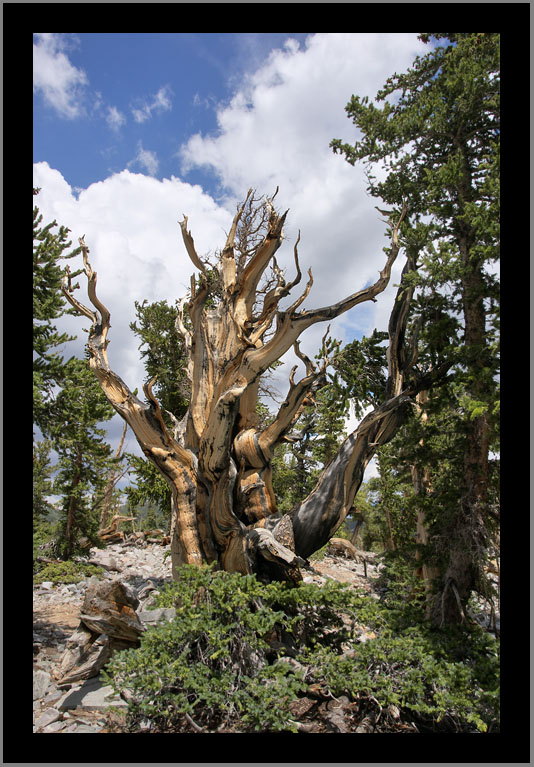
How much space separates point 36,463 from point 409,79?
1182 centimetres

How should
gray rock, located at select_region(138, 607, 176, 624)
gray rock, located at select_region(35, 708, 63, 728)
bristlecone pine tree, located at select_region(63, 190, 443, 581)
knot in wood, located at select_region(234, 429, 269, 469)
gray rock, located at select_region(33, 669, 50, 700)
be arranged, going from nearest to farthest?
gray rock, located at select_region(35, 708, 63, 728) → gray rock, located at select_region(33, 669, 50, 700) → bristlecone pine tree, located at select_region(63, 190, 443, 581) → knot in wood, located at select_region(234, 429, 269, 469) → gray rock, located at select_region(138, 607, 176, 624)

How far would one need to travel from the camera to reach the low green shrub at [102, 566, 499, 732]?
3592 mm

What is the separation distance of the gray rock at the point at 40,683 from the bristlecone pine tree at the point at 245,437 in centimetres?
190

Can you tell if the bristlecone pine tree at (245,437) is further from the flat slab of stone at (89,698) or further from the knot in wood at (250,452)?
the flat slab of stone at (89,698)

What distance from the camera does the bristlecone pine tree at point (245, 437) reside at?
565 cm

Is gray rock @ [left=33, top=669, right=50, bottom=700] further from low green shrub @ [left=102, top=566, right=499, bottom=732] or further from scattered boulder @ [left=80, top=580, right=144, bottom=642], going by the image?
low green shrub @ [left=102, top=566, right=499, bottom=732]

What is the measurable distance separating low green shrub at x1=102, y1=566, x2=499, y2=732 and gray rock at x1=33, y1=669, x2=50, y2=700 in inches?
54.4

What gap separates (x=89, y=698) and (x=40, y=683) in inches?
44.3

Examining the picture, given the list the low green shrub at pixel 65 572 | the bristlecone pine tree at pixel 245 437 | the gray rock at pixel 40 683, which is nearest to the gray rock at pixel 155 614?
the bristlecone pine tree at pixel 245 437

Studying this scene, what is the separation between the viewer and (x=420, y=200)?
21.7 feet

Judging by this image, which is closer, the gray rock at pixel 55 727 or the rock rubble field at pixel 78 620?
the gray rock at pixel 55 727

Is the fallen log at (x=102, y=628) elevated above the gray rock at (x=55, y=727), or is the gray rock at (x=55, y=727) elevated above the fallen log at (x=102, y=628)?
the fallen log at (x=102, y=628)

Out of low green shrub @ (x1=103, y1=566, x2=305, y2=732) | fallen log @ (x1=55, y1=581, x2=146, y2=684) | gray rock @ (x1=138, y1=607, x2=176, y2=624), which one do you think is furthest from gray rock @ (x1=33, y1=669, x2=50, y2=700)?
gray rock @ (x1=138, y1=607, x2=176, y2=624)

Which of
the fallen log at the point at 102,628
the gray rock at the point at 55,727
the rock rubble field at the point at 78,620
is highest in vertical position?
the fallen log at the point at 102,628
